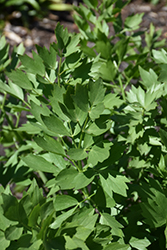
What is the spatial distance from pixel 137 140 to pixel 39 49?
16.4 inches

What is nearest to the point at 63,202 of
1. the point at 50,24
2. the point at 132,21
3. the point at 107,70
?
the point at 107,70

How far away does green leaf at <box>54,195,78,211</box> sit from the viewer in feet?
2.36

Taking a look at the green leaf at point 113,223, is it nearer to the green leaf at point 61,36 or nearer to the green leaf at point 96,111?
the green leaf at point 96,111

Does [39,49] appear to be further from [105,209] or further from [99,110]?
[105,209]

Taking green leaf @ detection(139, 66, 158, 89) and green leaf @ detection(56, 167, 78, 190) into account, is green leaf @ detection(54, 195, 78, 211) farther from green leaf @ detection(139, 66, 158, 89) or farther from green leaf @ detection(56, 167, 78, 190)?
green leaf @ detection(139, 66, 158, 89)

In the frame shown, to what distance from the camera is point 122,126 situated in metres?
0.93

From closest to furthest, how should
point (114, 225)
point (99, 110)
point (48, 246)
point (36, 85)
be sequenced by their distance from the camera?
point (48, 246), point (99, 110), point (114, 225), point (36, 85)

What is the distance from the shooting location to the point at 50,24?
11.5ft

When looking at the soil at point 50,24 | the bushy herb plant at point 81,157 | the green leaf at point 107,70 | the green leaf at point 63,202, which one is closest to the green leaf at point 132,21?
the bushy herb plant at point 81,157

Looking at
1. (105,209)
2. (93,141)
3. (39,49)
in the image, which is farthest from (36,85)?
(105,209)

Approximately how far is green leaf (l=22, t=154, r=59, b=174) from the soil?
2513 millimetres

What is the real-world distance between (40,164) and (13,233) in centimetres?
23

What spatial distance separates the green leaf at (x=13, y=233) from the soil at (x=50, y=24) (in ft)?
8.99

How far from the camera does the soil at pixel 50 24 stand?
10.4 feet
